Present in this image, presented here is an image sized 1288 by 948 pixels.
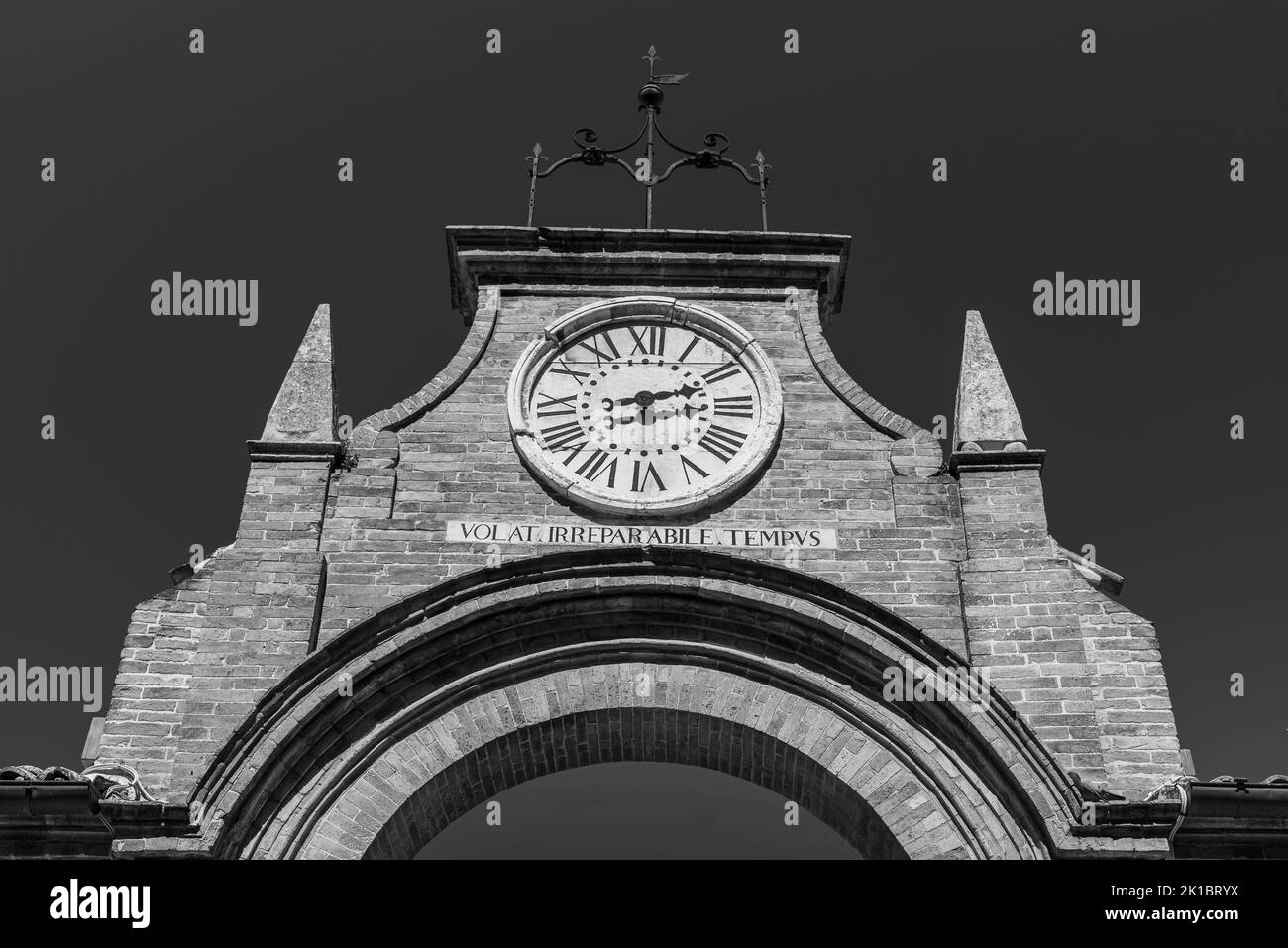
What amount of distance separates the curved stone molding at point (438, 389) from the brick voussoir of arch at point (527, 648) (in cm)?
215

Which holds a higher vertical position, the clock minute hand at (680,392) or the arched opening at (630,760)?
the clock minute hand at (680,392)

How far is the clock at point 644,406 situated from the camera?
15.0 metres

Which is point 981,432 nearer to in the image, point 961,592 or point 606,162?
point 961,592

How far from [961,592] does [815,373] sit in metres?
→ 2.86

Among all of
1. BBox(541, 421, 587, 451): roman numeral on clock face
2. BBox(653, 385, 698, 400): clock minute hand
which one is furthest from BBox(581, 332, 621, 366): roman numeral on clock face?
BBox(541, 421, 587, 451): roman numeral on clock face

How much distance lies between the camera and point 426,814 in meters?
13.7

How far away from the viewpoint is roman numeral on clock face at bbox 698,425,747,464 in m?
15.3

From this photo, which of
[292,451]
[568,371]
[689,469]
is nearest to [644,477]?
[689,469]

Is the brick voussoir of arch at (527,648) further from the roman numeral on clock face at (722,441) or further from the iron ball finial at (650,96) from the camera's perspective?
the iron ball finial at (650,96)

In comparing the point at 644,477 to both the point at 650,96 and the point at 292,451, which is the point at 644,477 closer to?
the point at 292,451

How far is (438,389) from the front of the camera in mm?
15648

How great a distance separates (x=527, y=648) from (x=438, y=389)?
2915mm

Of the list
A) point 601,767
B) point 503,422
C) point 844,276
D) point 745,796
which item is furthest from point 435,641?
point 844,276

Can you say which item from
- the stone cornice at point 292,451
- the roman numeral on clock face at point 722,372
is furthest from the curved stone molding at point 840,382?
the stone cornice at point 292,451
